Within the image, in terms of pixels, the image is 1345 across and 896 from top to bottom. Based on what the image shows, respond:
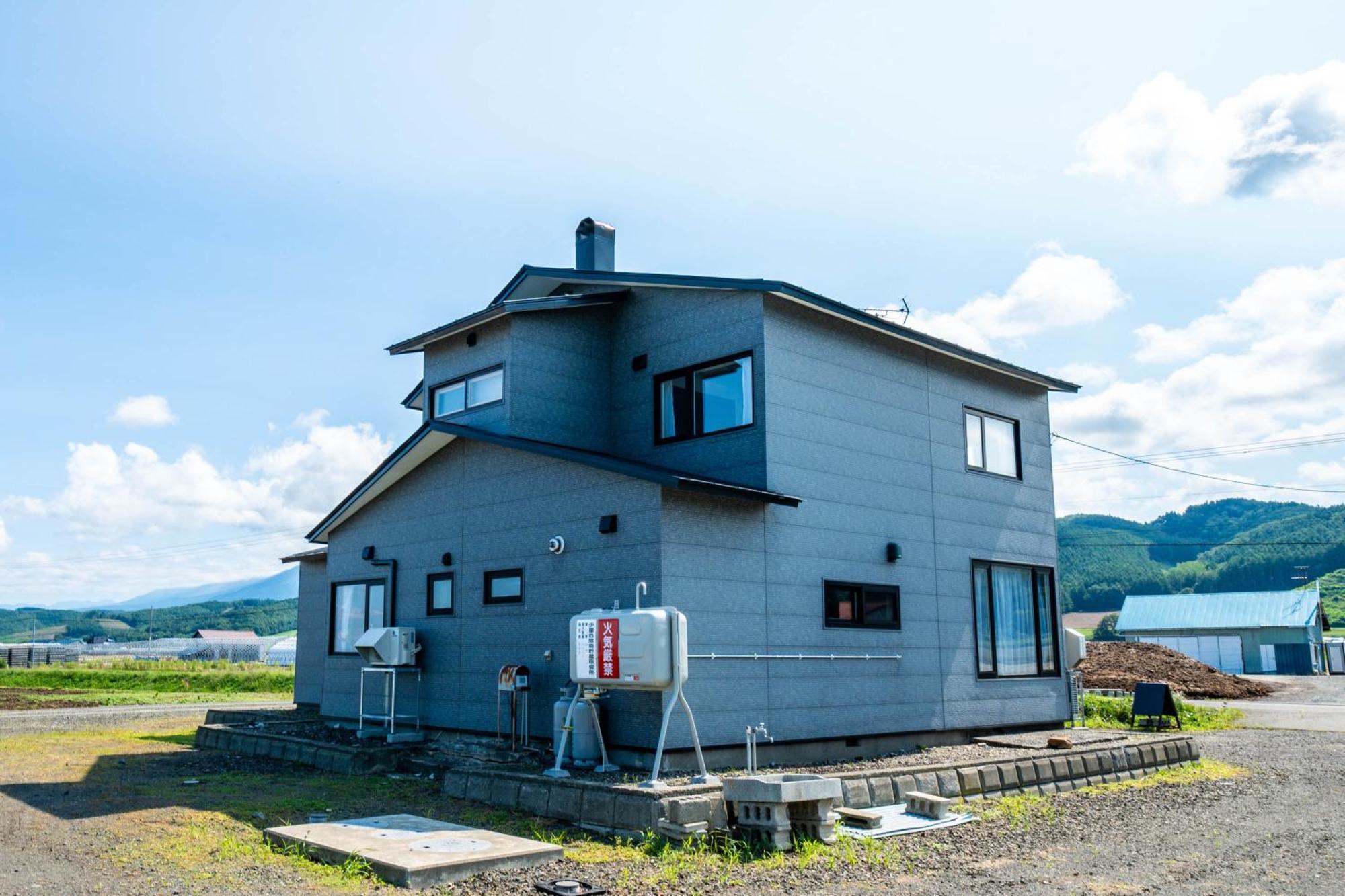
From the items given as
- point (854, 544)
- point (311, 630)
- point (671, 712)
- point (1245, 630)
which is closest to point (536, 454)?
point (671, 712)

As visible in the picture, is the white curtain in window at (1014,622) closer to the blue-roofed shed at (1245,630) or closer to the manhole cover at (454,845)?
the manhole cover at (454,845)

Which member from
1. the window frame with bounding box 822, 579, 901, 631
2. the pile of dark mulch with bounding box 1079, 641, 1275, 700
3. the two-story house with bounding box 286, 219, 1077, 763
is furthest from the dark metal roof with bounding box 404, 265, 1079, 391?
the pile of dark mulch with bounding box 1079, 641, 1275, 700

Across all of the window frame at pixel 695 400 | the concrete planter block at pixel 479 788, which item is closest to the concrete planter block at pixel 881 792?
the concrete planter block at pixel 479 788

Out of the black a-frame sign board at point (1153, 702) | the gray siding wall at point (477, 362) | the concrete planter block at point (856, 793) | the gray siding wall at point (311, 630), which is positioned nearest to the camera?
the concrete planter block at point (856, 793)

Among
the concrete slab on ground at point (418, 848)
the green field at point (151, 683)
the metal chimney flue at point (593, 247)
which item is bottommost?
the green field at point (151, 683)

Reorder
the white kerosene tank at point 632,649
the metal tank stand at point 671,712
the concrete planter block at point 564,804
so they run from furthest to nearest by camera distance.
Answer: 1. the white kerosene tank at point 632,649
2. the metal tank stand at point 671,712
3. the concrete planter block at point 564,804

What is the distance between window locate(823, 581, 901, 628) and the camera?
11633 millimetres

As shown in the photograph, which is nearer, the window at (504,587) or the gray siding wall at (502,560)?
the gray siding wall at (502,560)

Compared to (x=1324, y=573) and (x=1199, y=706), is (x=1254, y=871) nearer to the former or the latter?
(x=1199, y=706)

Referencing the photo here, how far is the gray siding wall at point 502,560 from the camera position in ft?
33.8

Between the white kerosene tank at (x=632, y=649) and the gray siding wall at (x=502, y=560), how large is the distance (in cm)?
71

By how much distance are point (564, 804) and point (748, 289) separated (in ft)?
19.1

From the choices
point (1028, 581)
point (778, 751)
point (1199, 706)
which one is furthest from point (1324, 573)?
point (778, 751)

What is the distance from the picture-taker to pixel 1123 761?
37.8 feet
